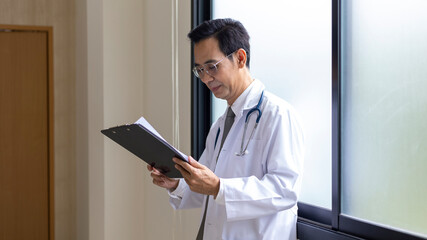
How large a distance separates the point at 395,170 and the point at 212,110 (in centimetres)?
137

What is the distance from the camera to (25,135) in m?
5.00

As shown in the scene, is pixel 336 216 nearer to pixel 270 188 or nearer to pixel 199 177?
pixel 270 188

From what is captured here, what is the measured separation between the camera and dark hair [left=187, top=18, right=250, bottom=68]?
191 centimetres

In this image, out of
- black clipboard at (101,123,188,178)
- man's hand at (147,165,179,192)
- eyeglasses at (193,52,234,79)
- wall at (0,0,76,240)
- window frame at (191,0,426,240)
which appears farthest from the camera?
wall at (0,0,76,240)

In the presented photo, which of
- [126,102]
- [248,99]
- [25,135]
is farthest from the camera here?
[25,135]

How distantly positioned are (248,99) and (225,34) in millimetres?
245

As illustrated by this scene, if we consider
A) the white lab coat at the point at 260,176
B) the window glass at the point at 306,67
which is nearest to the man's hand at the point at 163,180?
the white lab coat at the point at 260,176

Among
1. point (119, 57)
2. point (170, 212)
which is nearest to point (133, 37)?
point (119, 57)

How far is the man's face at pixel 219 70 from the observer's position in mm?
1901

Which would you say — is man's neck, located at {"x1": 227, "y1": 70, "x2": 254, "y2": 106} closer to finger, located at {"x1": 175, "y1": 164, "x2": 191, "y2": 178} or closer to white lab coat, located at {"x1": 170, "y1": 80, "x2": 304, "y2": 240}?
white lab coat, located at {"x1": 170, "y1": 80, "x2": 304, "y2": 240}

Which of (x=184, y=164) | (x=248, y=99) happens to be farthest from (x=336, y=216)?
(x=184, y=164)

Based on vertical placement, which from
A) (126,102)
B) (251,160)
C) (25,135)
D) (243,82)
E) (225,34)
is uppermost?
(225,34)

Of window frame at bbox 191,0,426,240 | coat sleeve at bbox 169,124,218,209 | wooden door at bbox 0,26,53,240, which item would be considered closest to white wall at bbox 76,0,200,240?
coat sleeve at bbox 169,124,218,209

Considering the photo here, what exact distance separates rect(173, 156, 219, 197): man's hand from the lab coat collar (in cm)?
31
